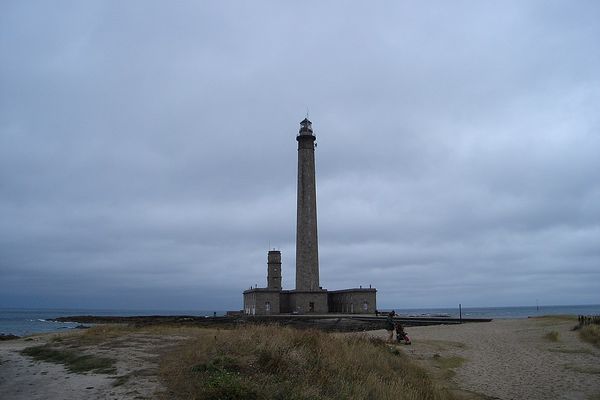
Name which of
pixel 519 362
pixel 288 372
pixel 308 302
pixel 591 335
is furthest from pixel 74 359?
pixel 308 302

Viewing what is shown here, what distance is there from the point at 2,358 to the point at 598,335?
26.6m

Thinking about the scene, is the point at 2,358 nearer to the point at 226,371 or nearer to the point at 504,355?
the point at 226,371

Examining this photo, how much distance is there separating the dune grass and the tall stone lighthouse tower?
36.3m

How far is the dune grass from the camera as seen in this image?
947 cm

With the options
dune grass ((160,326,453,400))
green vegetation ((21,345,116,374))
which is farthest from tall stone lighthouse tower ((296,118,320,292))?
dune grass ((160,326,453,400))

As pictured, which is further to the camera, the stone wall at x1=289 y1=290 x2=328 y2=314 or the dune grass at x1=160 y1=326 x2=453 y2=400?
the stone wall at x1=289 y1=290 x2=328 y2=314

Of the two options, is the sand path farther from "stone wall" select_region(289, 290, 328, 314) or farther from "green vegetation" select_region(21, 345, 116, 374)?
"stone wall" select_region(289, 290, 328, 314)

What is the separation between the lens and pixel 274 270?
183ft

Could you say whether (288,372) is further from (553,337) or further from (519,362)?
(553,337)

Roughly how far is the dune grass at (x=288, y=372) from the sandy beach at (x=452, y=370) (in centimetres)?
92

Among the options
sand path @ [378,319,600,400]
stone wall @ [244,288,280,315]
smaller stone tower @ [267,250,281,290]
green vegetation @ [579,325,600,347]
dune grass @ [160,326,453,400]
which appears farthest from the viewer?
smaller stone tower @ [267,250,281,290]

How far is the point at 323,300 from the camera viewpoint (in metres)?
51.8

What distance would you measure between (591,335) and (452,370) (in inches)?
514

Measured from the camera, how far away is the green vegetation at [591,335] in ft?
79.3
